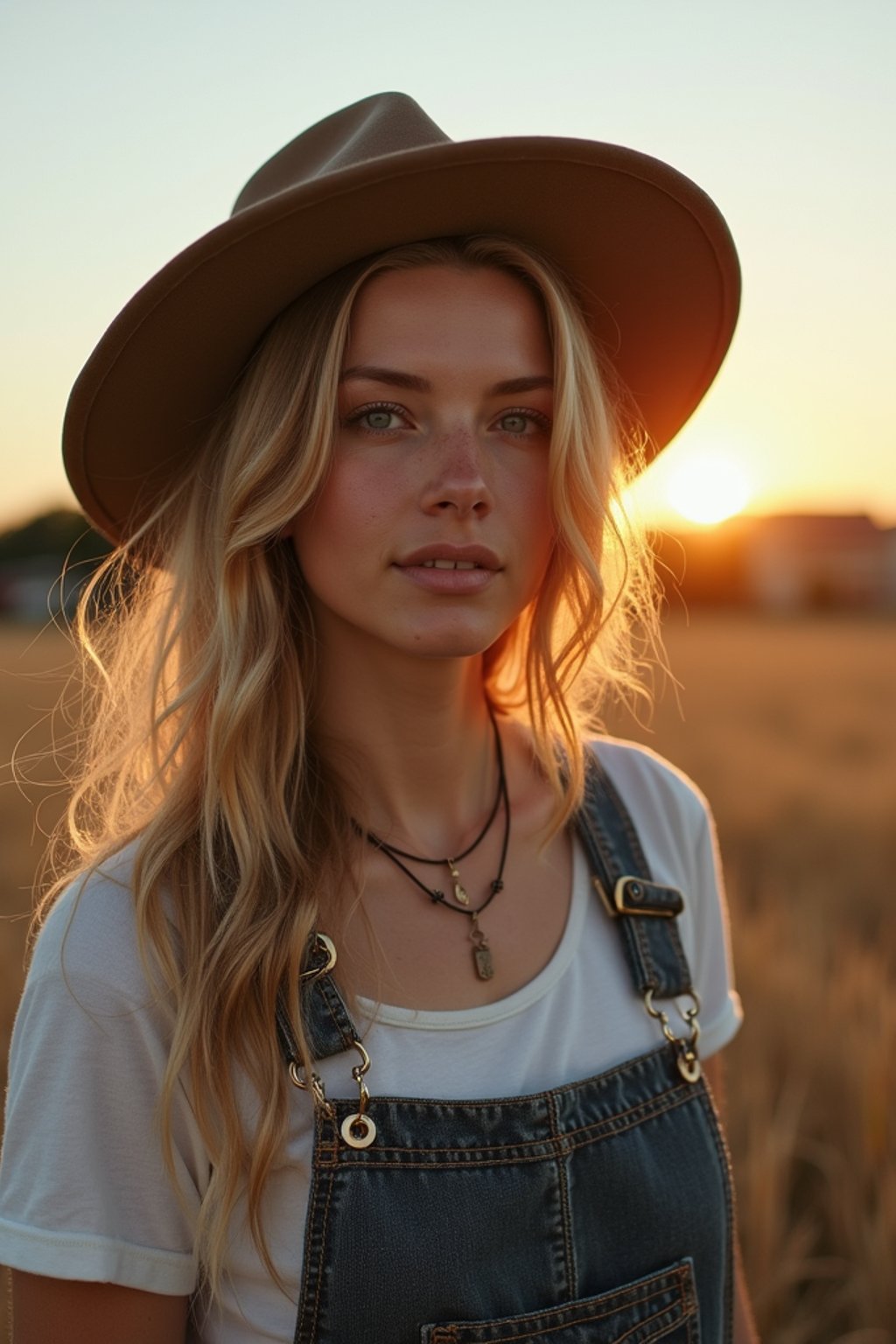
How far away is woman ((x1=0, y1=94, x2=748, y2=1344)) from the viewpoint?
4.98 feet

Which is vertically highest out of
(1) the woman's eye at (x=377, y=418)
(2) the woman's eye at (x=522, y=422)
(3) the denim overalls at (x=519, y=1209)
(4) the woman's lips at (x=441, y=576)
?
(2) the woman's eye at (x=522, y=422)

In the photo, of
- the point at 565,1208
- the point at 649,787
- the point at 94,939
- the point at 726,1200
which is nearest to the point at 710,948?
the point at 649,787

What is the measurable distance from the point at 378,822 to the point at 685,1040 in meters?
0.57

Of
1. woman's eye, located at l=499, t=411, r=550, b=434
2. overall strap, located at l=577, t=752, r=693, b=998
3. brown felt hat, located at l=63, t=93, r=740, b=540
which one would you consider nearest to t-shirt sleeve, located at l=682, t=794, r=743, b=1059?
overall strap, located at l=577, t=752, r=693, b=998

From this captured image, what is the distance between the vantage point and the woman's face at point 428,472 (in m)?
1.73

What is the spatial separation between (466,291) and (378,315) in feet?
0.47

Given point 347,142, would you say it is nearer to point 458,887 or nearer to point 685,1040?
point 458,887

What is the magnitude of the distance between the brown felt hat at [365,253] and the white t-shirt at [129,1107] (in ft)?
2.40

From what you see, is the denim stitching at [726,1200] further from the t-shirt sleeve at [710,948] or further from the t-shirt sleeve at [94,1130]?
the t-shirt sleeve at [94,1130]

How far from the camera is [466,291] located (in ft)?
5.90

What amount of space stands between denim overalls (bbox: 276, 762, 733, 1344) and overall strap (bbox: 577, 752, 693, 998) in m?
0.04

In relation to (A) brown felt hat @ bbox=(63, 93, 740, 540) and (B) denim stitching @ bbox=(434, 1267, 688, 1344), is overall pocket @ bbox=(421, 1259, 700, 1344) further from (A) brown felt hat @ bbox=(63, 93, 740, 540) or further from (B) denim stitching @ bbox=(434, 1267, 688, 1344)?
(A) brown felt hat @ bbox=(63, 93, 740, 540)

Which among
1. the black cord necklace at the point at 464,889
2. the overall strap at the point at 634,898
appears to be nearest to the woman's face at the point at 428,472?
the black cord necklace at the point at 464,889

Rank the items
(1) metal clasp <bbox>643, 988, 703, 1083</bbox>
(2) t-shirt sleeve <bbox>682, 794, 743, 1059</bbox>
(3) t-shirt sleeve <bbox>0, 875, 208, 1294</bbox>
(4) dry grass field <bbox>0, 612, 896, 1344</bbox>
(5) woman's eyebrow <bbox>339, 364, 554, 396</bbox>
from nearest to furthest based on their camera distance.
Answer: (3) t-shirt sleeve <bbox>0, 875, 208, 1294</bbox>, (5) woman's eyebrow <bbox>339, 364, 554, 396</bbox>, (1) metal clasp <bbox>643, 988, 703, 1083</bbox>, (2) t-shirt sleeve <bbox>682, 794, 743, 1059</bbox>, (4) dry grass field <bbox>0, 612, 896, 1344</bbox>
